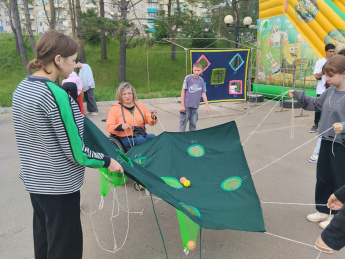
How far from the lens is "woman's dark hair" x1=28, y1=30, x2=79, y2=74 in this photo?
1.52m

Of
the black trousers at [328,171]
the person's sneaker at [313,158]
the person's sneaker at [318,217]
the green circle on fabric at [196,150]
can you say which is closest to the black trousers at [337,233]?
the black trousers at [328,171]

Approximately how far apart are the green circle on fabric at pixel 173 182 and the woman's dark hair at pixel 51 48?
61.2 inches

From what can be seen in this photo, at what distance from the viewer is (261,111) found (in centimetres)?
854

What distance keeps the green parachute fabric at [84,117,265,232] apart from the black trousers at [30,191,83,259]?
46cm

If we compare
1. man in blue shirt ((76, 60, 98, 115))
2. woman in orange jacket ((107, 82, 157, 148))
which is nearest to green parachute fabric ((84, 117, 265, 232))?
woman in orange jacket ((107, 82, 157, 148))

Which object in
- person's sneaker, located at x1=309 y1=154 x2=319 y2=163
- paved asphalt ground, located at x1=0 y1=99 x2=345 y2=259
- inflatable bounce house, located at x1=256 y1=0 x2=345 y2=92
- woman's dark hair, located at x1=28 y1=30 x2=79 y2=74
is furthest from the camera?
inflatable bounce house, located at x1=256 y1=0 x2=345 y2=92

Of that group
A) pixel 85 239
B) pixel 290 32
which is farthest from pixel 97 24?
pixel 85 239

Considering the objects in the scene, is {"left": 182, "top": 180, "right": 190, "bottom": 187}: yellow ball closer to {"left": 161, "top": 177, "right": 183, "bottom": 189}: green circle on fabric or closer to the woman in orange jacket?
{"left": 161, "top": 177, "right": 183, "bottom": 189}: green circle on fabric

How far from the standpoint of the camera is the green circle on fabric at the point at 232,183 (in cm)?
274

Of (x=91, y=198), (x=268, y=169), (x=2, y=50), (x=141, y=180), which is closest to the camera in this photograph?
(x=141, y=180)

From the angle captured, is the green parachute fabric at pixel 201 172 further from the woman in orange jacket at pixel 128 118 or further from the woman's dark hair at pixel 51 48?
the woman's dark hair at pixel 51 48

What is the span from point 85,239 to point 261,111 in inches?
273

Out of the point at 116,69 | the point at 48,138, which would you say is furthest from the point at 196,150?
the point at 116,69

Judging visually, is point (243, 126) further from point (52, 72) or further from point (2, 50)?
point (2, 50)
